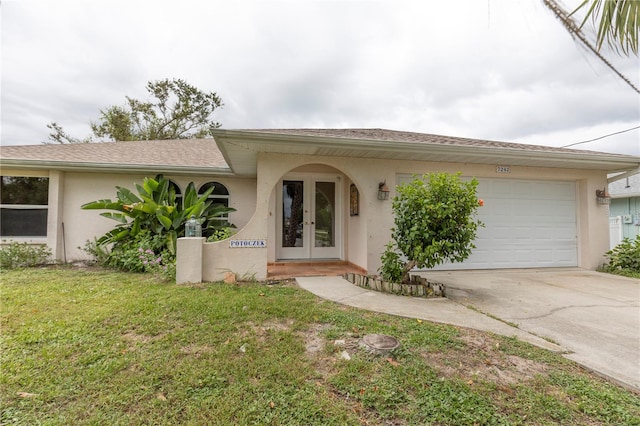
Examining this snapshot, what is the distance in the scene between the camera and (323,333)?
3223 mm

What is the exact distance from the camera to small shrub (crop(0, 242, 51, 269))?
6739 mm

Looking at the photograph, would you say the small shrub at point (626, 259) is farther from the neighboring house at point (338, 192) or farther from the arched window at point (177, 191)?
the arched window at point (177, 191)

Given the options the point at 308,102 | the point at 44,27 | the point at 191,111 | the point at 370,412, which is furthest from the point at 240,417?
the point at 191,111

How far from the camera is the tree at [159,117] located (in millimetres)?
18844

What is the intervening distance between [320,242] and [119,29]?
7828mm

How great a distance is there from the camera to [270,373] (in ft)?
7.88

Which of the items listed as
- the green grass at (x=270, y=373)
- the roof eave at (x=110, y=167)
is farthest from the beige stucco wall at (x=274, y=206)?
the green grass at (x=270, y=373)

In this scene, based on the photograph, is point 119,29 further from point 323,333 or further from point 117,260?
point 323,333

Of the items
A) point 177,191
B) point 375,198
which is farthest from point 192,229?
point 375,198

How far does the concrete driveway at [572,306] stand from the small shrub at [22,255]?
9514 mm

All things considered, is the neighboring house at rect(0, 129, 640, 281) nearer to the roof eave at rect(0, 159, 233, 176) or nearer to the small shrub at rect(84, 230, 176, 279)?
the roof eave at rect(0, 159, 233, 176)

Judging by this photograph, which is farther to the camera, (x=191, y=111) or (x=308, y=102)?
(x=191, y=111)

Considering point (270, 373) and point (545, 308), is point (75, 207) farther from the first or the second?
point (545, 308)

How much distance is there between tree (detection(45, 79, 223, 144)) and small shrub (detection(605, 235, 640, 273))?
19.3 m
